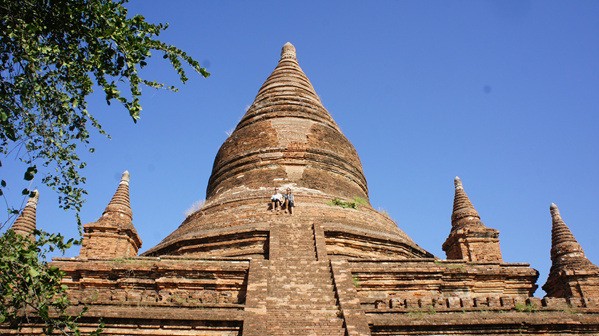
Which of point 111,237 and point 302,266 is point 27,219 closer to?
point 111,237

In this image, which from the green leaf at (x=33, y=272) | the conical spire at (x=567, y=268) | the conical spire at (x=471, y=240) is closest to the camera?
the green leaf at (x=33, y=272)

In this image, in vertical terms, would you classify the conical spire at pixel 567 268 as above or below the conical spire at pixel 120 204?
below

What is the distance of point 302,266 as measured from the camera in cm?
1045

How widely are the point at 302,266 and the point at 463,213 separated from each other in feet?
21.8

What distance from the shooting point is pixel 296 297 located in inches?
362

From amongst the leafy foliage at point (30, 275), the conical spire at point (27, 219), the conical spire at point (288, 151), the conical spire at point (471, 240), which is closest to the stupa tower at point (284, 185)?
the conical spire at point (288, 151)

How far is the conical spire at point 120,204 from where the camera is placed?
14.7m

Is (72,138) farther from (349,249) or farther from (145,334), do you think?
(349,249)

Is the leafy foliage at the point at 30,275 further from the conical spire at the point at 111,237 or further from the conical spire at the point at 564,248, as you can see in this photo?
the conical spire at the point at 564,248

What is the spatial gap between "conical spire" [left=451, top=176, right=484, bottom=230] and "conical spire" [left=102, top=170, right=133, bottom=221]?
9.20 m

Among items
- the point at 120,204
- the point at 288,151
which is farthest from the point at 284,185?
the point at 120,204

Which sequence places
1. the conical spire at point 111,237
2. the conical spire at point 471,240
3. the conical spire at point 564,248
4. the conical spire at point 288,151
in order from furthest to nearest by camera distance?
1. the conical spire at point 288,151
2. the conical spire at point 564,248
3. the conical spire at point 471,240
4. the conical spire at point 111,237

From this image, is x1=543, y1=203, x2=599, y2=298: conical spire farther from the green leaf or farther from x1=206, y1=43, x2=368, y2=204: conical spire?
the green leaf

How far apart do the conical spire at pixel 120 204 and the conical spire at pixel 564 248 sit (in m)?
11.9
